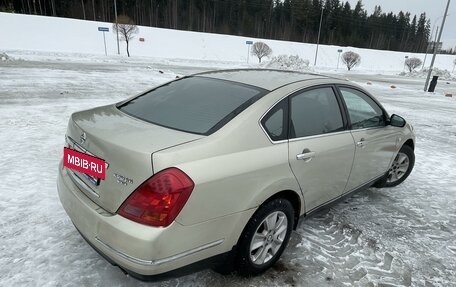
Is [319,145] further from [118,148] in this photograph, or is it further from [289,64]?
[289,64]

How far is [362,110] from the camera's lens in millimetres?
3727

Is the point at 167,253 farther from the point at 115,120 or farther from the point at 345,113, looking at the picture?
the point at 345,113

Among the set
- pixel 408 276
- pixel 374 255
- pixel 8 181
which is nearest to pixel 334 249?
pixel 374 255

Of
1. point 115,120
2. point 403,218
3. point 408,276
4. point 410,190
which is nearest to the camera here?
point 115,120

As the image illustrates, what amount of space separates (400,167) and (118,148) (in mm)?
3930

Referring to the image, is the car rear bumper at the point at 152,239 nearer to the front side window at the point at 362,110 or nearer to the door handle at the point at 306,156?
the door handle at the point at 306,156

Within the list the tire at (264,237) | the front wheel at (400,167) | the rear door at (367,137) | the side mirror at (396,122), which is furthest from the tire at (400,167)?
the tire at (264,237)

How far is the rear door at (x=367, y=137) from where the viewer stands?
3391 millimetres

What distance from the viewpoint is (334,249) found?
3080mm

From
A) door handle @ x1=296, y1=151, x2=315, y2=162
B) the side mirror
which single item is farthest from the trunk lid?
the side mirror

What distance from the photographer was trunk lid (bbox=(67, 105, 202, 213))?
6.49 ft

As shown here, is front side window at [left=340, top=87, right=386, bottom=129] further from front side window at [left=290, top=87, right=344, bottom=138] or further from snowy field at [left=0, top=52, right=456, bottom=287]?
snowy field at [left=0, top=52, right=456, bottom=287]

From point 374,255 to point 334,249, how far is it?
0.35m

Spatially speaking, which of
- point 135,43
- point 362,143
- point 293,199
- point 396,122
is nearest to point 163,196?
point 293,199
